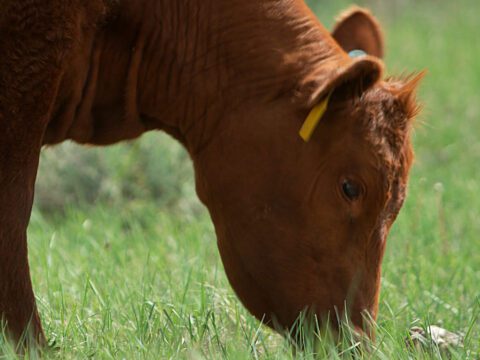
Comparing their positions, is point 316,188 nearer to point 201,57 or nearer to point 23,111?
point 201,57

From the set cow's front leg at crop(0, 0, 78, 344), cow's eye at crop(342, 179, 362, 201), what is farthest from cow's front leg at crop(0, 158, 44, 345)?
cow's eye at crop(342, 179, 362, 201)

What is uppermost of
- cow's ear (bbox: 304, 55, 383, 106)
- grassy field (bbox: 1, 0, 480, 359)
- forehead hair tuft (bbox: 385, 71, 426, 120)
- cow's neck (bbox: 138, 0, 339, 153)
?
cow's neck (bbox: 138, 0, 339, 153)

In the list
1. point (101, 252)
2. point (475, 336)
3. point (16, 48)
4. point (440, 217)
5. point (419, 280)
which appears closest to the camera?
point (16, 48)

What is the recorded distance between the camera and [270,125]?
14.3 feet

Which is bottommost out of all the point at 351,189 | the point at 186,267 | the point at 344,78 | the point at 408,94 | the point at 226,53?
the point at 186,267

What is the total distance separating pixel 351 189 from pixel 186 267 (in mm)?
1596

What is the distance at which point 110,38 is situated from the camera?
4.38 m

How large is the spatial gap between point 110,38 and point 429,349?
1.82 metres

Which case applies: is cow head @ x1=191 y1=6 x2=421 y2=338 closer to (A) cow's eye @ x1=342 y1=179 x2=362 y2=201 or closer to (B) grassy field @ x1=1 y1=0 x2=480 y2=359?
(A) cow's eye @ x1=342 y1=179 x2=362 y2=201

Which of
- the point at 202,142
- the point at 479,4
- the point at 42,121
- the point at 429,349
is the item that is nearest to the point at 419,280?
the point at 429,349

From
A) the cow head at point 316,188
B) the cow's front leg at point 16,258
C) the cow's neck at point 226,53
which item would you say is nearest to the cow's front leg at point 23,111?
the cow's front leg at point 16,258

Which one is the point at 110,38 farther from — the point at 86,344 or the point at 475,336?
the point at 475,336

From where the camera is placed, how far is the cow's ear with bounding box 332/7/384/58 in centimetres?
522

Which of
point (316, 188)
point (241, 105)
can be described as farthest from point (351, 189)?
point (241, 105)
